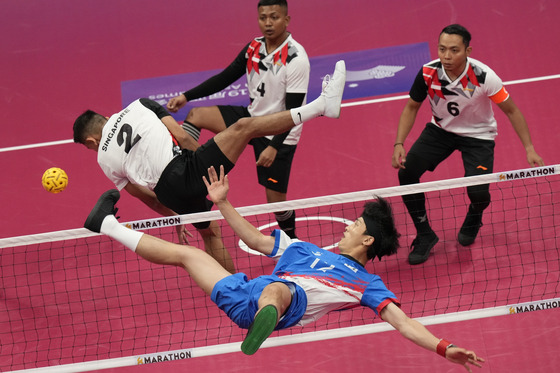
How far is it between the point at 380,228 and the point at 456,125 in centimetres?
233

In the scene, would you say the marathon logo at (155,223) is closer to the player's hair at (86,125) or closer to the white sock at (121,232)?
the white sock at (121,232)

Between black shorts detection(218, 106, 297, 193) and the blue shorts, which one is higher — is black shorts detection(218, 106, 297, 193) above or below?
above

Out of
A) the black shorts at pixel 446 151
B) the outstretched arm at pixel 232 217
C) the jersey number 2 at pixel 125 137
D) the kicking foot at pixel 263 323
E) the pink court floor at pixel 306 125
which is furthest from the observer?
the black shorts at pixel 446 151

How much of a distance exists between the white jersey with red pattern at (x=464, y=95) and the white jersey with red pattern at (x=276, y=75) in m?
1.26

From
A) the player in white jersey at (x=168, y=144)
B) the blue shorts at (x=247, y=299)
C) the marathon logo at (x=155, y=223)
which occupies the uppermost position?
the player in white jersey at (x=168, y=144)

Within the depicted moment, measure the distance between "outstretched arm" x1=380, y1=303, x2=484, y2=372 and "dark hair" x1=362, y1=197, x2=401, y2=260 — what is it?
0.55 m

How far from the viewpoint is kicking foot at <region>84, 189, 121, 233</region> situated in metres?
6.93

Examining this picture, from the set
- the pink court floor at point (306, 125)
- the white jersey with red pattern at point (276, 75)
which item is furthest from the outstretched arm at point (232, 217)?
the white jersey with red pattern at point (276, 75)

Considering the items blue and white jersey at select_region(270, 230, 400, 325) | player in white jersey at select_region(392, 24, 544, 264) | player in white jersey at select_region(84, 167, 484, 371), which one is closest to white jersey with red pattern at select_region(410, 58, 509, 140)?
player in white jersey at select_region(392, 24, 544, 264)

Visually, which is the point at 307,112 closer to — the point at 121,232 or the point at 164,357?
the point at 121,232

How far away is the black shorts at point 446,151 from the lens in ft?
27.8

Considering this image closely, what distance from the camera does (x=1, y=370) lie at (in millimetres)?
8016

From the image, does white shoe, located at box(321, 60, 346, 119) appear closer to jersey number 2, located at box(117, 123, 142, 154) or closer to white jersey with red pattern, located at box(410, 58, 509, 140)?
white jersey with red pattern, located at box(410, 58, 509, 140)

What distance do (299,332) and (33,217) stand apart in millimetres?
4121
